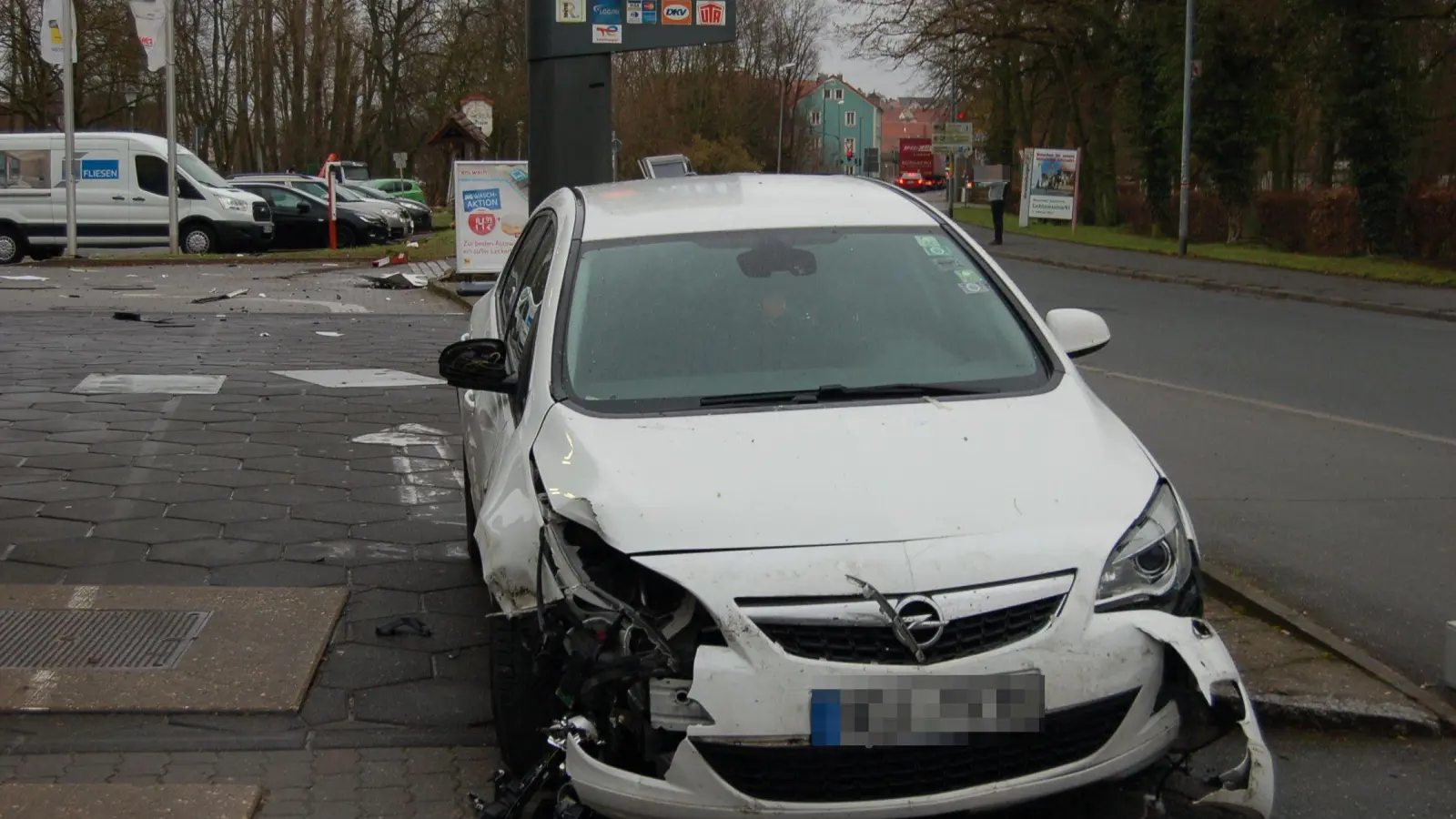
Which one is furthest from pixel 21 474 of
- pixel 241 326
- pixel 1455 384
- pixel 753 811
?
pixel 1455 384

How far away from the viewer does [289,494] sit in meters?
7.77

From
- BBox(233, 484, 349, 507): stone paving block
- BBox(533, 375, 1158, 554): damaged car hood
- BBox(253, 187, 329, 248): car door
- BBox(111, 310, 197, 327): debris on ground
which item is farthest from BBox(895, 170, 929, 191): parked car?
BBox(533, 375, 1158, 554): damaged car hood

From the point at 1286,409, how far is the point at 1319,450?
1.80 meters

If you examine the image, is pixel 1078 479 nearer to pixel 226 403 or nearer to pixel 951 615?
pixel 951 615

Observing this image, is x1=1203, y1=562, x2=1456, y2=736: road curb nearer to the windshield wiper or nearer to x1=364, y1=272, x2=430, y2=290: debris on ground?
the windshield wiper

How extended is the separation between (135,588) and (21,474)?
2446 millimetres

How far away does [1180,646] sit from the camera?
3562 millimetres

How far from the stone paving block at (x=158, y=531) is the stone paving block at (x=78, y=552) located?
0.30ft

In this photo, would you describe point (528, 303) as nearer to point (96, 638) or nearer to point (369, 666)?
point (369, 666)

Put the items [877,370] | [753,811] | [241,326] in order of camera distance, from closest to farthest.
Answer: [753,811] → [877,370] → [241,326]

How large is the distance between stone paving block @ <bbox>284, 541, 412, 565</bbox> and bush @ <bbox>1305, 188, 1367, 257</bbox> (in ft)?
84.4

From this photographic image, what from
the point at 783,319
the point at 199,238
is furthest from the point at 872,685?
the point at 199,238

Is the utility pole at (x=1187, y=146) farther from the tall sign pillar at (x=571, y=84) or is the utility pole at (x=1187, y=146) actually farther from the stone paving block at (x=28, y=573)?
the stone paving block at (x=28, y=573)

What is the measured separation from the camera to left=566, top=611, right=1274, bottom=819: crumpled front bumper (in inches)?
134
